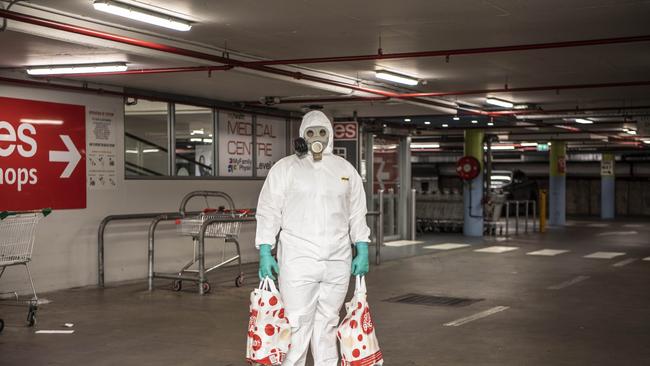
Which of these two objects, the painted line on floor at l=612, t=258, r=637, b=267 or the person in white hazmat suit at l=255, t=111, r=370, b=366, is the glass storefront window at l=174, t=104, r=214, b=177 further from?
the person in white hazmat suit at l=255, t=111, r=370, b=366

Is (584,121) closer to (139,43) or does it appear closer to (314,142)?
(139,43)

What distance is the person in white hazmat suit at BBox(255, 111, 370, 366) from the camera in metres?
5.21

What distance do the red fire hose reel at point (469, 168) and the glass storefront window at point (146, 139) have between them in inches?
391

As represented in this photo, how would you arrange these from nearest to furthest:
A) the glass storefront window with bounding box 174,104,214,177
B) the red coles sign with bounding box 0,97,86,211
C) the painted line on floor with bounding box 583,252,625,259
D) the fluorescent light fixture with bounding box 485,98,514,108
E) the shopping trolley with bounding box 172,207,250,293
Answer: the red coles sign with bounding box 0,97,86,211 → the shopping trolley with bounding box 172,207,250,293 → the glass storefront window with bounding box 174,104,214,177 → the fluorescent light fixture with bounding box 485,98,514,108 → the painted line on floor with bounding box 583,252,625,259

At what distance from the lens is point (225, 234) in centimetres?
1084

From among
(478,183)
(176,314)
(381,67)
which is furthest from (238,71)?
(478,183)

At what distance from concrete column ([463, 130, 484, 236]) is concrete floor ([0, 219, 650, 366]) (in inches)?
284

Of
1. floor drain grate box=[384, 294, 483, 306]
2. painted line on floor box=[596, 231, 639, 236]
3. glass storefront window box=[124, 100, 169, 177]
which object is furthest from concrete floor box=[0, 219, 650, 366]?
painted line on floor box=[596, 231, 639, 236]

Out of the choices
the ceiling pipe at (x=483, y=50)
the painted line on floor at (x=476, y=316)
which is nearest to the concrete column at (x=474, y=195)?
the ceiling pipe at (x=483, y=50)

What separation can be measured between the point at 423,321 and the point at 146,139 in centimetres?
598

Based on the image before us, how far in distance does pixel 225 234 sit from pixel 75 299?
2115 millimetres

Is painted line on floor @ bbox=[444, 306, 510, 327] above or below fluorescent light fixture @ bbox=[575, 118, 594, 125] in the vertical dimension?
below

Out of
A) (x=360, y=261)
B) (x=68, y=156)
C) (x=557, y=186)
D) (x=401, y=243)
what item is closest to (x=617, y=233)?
(x=557, y=186)

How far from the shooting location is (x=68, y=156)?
10867 millimetres
